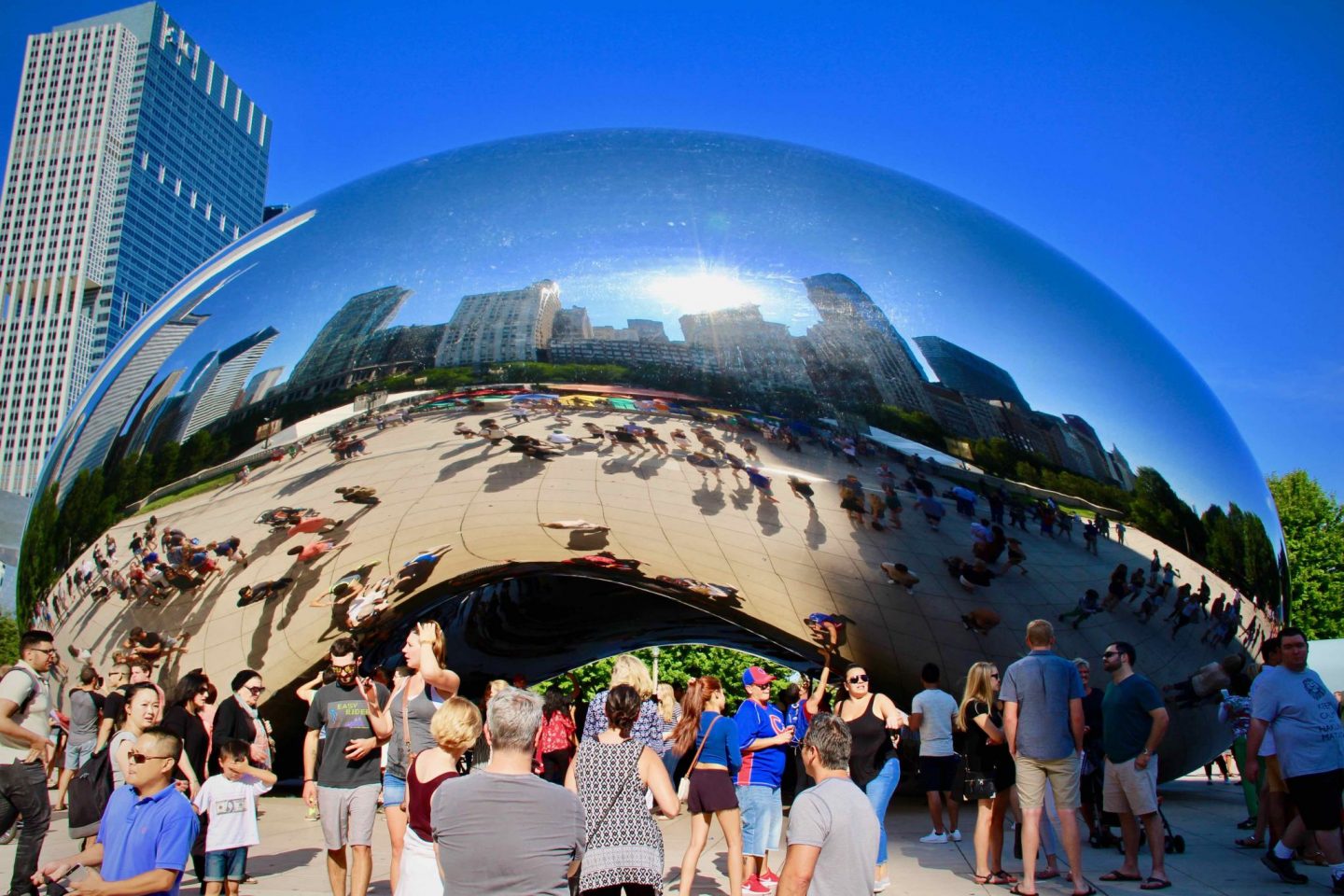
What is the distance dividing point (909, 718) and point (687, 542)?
1.75m

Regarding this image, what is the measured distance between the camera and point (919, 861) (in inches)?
215

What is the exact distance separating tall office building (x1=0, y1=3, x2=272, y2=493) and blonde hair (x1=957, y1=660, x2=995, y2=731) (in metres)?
157

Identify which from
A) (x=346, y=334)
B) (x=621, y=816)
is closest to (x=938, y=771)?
(x=621, y=816)

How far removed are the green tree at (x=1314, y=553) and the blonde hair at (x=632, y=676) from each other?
37.2m

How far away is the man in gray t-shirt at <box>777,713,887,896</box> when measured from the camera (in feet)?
9.16

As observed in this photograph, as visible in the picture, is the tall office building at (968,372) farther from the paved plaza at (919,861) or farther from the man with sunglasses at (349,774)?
the man with sunglasses at (349,774)

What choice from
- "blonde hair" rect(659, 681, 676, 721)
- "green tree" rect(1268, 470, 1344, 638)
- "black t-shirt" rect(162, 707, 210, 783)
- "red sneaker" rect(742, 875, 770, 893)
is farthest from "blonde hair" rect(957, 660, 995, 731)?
"green tree" rect(1268, 470, 1344, 638)

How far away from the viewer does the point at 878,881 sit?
4.72 meters

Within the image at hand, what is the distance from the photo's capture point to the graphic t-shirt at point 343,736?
4551mm

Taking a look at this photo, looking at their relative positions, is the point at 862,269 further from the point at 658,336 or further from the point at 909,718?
the point at 909,718

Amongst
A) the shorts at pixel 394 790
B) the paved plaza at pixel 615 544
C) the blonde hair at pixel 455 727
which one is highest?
the paved plaza at pixel 615 544

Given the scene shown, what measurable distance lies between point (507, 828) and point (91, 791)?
10.1ft

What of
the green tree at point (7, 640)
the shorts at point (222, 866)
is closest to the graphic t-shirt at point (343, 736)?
the shorts at point (222, 866)

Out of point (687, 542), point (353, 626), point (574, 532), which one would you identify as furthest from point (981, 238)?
point (353, 626)
